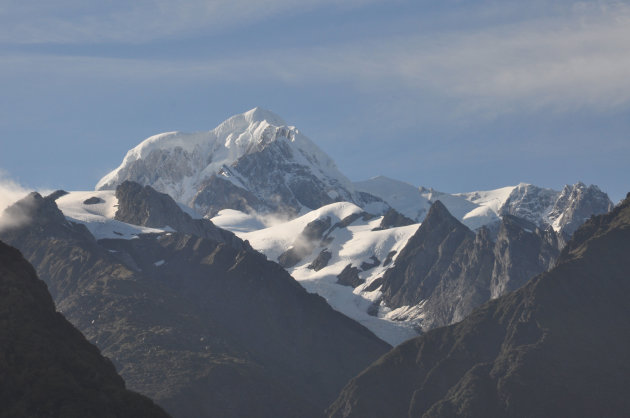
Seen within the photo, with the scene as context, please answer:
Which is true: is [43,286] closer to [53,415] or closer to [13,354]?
[13,354]

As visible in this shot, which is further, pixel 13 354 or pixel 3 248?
pixel 3 248

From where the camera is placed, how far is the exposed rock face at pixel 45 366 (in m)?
111

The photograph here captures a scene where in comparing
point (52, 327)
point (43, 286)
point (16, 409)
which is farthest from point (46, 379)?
point (43, 286)

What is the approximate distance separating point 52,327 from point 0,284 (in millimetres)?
7752

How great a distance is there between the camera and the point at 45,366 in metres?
116

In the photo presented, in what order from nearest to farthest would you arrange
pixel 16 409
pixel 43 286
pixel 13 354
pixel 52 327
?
pixel 16 409, pixel 13 354, pixel 52 327, pixel 43 286

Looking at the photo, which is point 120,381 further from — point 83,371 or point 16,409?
point 16,409

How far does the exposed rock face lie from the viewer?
363 ft

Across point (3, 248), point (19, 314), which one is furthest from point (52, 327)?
point (3, 248)

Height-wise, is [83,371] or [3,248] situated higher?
[3,248]

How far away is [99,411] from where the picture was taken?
11044 centimetres

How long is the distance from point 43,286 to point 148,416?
29526mm

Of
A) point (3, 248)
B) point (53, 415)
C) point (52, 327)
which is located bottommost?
point (53, 415)

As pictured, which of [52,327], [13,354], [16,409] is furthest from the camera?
[52,327]
